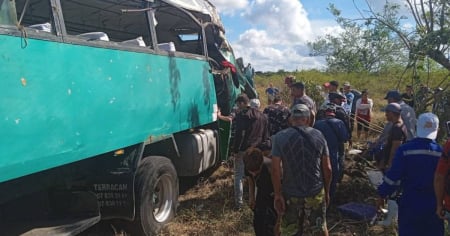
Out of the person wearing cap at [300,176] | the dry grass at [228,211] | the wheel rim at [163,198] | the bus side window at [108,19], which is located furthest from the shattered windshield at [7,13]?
the dry grass at [228,211]

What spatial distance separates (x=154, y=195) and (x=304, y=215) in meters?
1.93

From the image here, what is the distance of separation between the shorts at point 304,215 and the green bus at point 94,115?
1.48 metres

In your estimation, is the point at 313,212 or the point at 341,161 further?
the point at 341,161

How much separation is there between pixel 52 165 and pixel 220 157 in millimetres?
4279

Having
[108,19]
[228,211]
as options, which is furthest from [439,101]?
[108,19]

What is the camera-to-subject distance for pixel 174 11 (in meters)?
5.87

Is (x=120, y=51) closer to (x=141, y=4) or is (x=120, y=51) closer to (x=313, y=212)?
(x=141, y=4)

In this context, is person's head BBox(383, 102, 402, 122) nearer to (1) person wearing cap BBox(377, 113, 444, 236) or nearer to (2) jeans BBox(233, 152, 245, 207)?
(1) person wearing cap BBox(377, 113, 444, 236)

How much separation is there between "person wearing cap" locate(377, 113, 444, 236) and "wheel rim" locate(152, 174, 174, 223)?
254cm

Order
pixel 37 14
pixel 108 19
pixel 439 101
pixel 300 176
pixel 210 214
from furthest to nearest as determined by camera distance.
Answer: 1. pixel 439 101
2. pixel 108 19
3. pixel 210 214
4. pixel 37 14
5. pixel 300 176

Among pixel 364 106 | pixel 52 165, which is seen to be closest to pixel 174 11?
pixel 52 165

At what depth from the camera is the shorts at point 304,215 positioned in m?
3.61

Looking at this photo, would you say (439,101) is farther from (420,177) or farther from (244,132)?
(420,177)

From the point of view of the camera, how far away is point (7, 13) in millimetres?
2805
